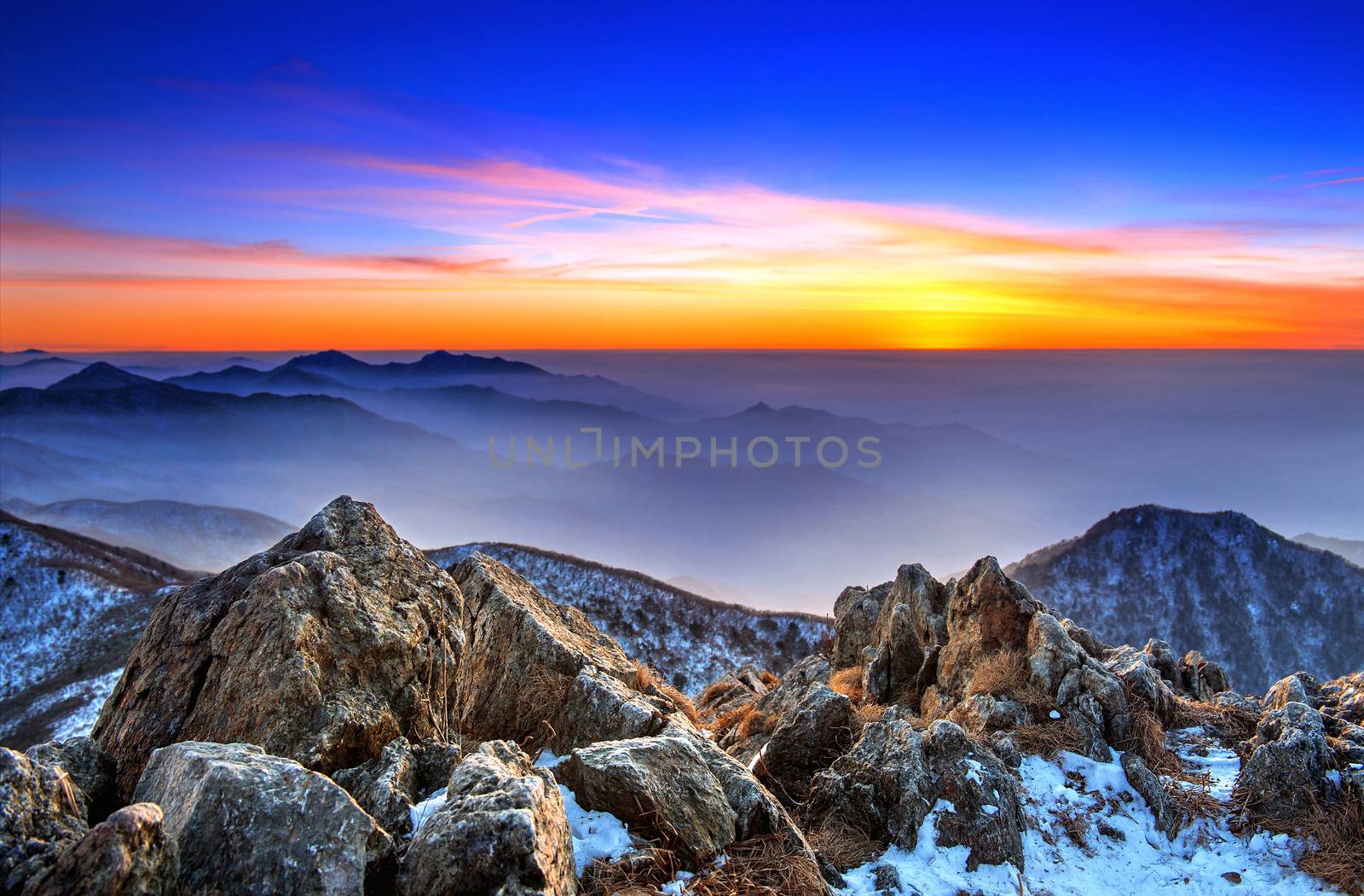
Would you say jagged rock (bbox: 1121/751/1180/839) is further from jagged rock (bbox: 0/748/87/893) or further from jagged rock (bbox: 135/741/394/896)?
jagged rock (bbox: 0/748/87/893)

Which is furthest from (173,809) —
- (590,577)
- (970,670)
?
(590,577)

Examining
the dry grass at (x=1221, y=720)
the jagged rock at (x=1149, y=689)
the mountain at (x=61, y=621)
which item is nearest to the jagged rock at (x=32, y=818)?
the jagged rock at (x=1149, y=689)

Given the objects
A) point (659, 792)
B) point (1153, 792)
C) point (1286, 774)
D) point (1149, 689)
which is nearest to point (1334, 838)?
point (1286, 774)

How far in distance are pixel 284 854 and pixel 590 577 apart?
227ft

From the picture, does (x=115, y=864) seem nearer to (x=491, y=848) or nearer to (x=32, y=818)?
(x=32, y=818)

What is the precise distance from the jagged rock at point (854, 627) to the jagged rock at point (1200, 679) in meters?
8.32

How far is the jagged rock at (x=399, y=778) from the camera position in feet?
21.4

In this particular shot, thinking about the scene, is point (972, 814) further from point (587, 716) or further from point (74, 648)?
point (74, 648)

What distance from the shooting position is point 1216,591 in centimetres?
9606

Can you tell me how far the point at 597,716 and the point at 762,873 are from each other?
3.12m

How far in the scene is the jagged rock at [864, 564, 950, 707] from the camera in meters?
17.9

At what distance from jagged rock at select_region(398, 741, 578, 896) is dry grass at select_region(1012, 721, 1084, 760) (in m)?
9.28

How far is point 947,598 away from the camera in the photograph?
19.8 metres

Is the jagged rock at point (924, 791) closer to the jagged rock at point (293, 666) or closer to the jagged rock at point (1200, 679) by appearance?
the jagged rock at point (293, 666)
